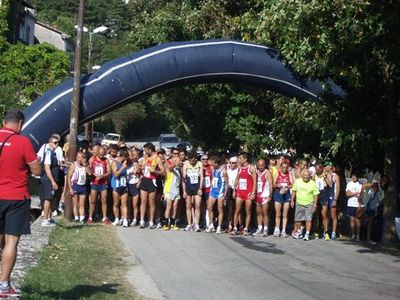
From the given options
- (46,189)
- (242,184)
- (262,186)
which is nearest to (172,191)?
(242,184)

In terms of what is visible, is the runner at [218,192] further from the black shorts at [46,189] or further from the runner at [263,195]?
the black shorts at [46,189]

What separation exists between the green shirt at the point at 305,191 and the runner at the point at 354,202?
1037mm

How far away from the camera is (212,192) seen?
18.6 meters

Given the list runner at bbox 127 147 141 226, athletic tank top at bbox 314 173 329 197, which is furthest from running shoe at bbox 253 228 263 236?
runner at bbox 127 147 141 226

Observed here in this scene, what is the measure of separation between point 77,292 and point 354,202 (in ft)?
34.9

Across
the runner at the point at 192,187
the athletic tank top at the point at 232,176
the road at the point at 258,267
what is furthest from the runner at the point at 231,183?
the road at the point at 258,267

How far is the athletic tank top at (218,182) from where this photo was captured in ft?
60.9

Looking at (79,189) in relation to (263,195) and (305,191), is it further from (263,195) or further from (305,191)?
(305,191)

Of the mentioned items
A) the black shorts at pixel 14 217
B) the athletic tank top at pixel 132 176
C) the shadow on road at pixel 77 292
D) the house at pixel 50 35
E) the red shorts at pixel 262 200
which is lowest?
the shadow on road at pixel 77 292

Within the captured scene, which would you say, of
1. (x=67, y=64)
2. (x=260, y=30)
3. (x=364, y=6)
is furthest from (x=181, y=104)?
(x=364, y=6)

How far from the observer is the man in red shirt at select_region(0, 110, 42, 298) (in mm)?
8273

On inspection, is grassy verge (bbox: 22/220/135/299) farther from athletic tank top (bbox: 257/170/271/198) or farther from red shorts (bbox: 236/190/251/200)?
athletic tank top (bbox: 257/170/271/198)

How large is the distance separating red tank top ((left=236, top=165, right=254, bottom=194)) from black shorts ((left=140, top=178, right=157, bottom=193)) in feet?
6.62

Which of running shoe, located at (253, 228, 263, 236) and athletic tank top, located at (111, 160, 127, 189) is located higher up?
athletic tank top, located at (111, 160, 127, 189)
